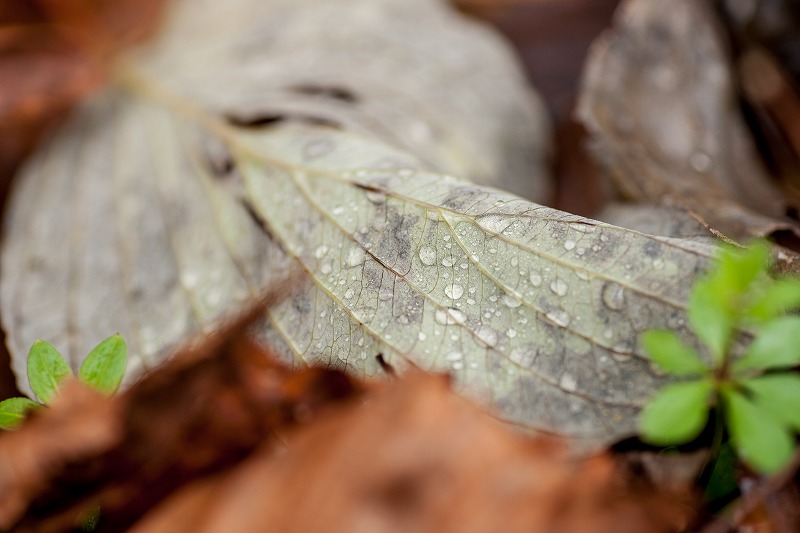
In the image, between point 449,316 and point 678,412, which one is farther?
point 449,316

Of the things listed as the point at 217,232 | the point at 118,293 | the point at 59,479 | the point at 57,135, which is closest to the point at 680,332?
the point at 59,479

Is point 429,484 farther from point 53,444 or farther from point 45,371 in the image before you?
point 45,371

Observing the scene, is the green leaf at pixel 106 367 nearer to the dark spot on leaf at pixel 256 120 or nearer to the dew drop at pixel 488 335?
the dew drop at pixel 488 335

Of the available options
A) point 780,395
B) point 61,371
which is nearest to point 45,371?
point 61,371

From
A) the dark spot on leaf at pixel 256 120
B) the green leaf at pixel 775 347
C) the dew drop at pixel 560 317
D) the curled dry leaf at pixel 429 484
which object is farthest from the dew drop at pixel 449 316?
the dark spot on leaf at pixel 256 120

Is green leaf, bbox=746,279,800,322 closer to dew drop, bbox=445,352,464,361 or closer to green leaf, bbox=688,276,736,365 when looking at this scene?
green leaf, bbox=688,276,736,365
